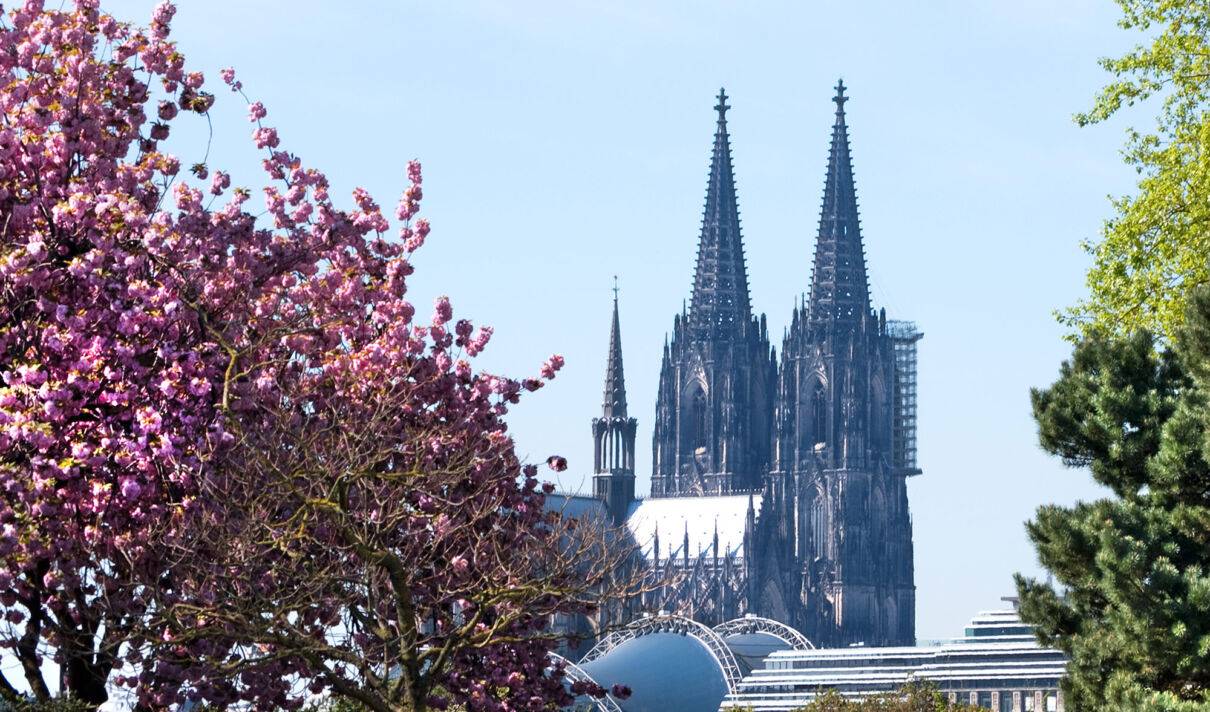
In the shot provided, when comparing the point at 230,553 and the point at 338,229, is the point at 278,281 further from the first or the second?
the point at 230,553

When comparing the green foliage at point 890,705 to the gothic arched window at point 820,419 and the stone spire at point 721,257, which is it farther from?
the stone spire at point 721,257

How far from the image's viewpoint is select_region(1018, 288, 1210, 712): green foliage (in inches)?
1135

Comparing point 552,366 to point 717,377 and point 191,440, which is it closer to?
point 191,440

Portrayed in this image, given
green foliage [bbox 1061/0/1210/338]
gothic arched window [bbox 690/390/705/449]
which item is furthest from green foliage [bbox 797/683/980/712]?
gothic arched window [bbox 690/390/705/449]

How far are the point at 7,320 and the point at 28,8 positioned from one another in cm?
363

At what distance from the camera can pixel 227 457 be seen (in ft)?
77.3

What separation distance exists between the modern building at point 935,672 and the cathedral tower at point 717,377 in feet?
53.4

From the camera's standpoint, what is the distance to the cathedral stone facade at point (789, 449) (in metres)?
184

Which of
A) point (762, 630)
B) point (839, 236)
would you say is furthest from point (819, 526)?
point (839, 236)

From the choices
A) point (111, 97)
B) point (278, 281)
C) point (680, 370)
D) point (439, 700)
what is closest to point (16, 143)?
point (111, 97)

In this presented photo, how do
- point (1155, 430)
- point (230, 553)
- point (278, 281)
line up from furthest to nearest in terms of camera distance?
point (1155, 430), point (278, 281), point (230, 553)

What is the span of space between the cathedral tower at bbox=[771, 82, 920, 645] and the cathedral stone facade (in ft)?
0.38

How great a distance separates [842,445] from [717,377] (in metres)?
11.9

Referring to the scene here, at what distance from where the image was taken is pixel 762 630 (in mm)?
190250
